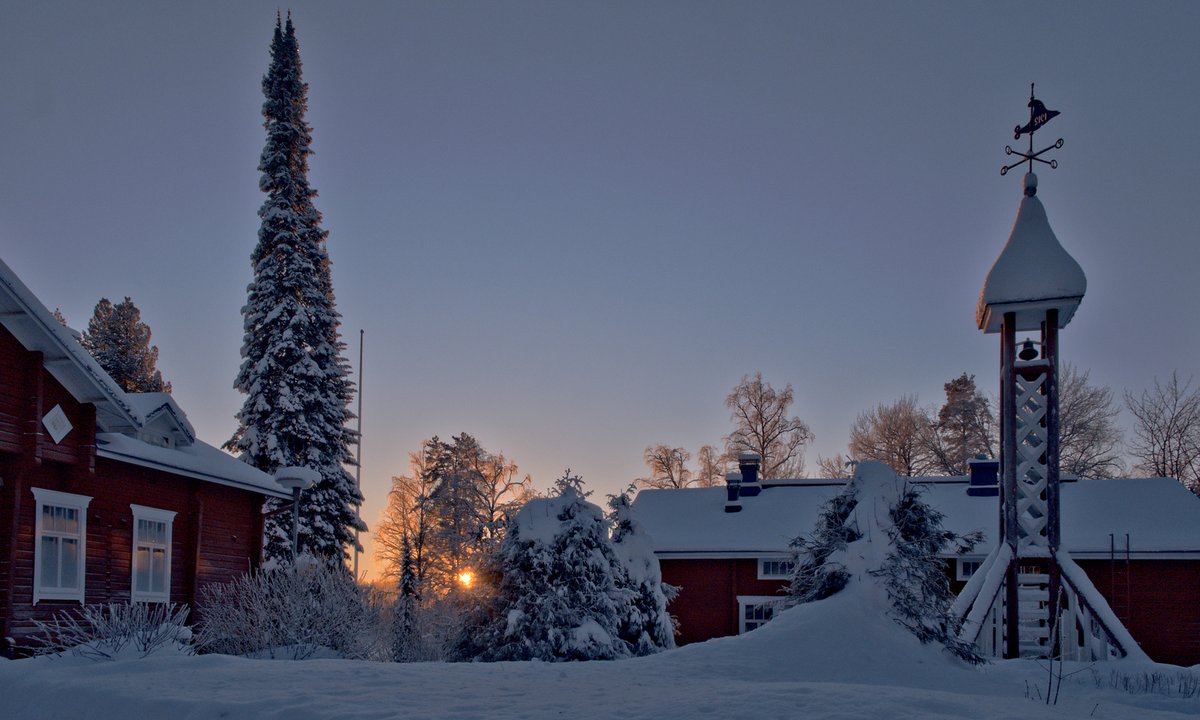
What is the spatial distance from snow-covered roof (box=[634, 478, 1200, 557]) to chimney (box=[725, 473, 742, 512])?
212mm

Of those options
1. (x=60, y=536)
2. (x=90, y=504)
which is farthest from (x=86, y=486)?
(x=60, y=536)

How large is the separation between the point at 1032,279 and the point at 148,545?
16.3 meters

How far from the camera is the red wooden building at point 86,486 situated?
612 inches

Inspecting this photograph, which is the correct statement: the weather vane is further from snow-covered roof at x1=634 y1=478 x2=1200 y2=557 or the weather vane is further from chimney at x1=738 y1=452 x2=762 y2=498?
chimney at x1=738 y1=452 x2=762 y2=498

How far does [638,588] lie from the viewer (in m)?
16.3

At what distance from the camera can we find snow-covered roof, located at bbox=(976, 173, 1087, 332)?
522 inches

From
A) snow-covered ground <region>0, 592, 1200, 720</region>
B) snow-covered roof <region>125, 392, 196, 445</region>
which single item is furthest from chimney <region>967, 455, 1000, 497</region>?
snow-covered roof <region>125, 392, 196, 445</region>

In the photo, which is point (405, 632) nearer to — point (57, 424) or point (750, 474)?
point (57, 424)

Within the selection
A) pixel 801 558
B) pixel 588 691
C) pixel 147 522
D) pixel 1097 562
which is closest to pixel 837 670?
pixel 588 691

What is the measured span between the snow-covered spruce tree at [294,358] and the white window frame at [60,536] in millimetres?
12841

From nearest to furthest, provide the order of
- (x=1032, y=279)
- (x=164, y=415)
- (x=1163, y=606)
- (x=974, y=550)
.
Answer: (x=1032, y=279), (x=164, y=415), (x=1163, y=606), (x=974, y=550)

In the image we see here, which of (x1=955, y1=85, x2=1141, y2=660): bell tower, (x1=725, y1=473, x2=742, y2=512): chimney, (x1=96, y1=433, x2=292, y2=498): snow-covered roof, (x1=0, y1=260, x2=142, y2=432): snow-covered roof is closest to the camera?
(x1=955, y1=85, x2=1141, y2=660): bell tower

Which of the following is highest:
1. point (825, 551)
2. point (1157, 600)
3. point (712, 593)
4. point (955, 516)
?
point (825, 551)

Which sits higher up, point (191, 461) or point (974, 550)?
point (191, 461)
